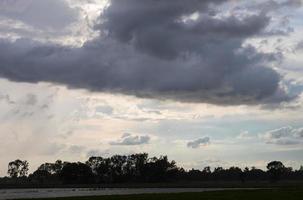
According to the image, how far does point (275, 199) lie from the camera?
74812mm

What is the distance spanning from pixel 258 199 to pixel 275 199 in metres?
2.47

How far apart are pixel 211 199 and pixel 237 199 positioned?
11.8 feet

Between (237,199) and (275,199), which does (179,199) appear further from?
(275,199)

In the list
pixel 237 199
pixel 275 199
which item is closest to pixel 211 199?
pixel 237 199

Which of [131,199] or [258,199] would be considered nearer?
[258,199]

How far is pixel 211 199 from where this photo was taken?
262 feet

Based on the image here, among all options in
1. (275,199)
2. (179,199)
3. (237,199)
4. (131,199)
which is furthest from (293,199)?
(131,199)

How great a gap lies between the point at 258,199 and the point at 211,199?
22.5 ft

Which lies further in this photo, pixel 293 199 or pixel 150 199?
pixel 150 199

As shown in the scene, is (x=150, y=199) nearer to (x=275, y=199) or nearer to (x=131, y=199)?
(x=131, y=199)

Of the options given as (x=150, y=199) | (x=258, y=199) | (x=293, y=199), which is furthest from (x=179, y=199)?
(x=293, y=199)

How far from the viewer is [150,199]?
80938 millimetres

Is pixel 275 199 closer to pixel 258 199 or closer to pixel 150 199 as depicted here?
pixel 258 199

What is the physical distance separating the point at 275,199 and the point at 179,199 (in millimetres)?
13816
